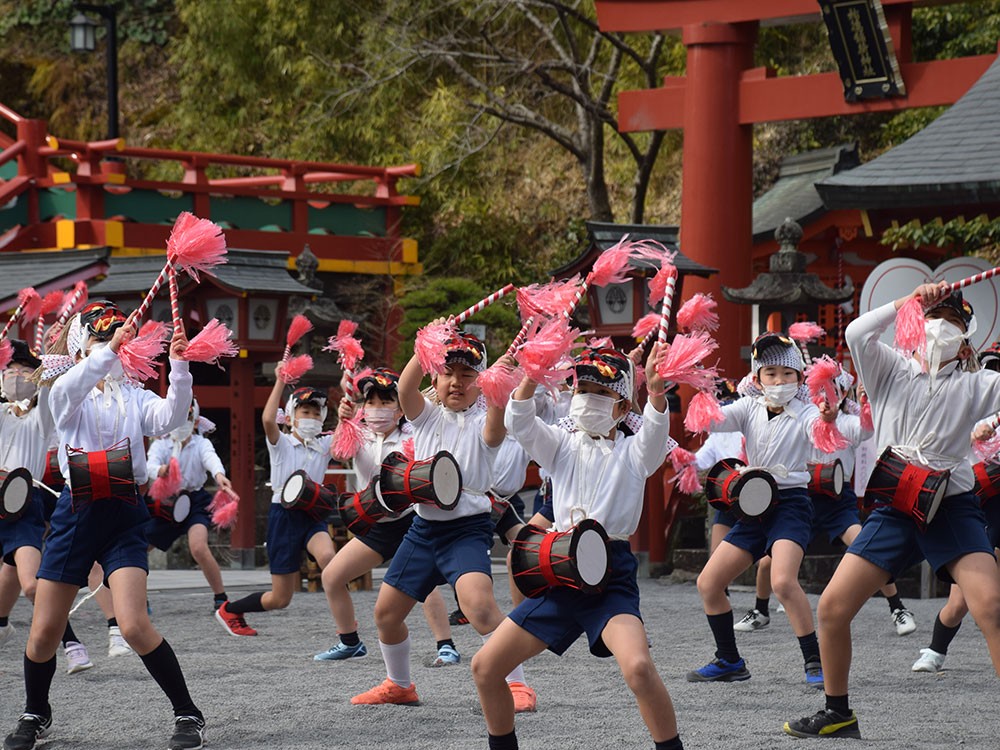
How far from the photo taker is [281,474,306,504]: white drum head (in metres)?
9.88

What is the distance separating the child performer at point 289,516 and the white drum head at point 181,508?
2.28ft

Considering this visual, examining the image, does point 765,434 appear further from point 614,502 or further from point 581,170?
point 581,170

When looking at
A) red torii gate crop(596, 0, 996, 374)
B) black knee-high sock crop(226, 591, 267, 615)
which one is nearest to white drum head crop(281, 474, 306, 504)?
black knee-high sock crop(226, 591, 267, 615)

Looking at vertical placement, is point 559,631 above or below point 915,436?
below

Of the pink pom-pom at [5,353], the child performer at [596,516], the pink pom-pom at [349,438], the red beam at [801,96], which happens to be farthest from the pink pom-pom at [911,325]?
the red beam at [801,96]

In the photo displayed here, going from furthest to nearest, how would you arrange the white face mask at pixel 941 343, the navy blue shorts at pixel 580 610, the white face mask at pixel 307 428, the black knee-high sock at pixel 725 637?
the white face mask at pixel 307 428 → the black knee-high sock at pixel 725 637 → the white face mask at pixel 941 343 → the navy blue shorts at pixel 580 610

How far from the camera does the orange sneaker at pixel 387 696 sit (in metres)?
7.40

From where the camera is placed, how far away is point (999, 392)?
642 cm

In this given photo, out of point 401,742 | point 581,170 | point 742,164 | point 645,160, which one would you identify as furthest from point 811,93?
point 401,742

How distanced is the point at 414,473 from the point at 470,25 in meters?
16.4

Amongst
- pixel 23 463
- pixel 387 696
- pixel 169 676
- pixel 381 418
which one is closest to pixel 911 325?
pixel 387 696

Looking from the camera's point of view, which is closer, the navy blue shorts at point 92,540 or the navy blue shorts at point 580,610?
the navy blue shorts at point 580,610

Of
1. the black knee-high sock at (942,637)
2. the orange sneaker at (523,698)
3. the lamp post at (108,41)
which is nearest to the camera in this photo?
the orange sneaker at (523,698)

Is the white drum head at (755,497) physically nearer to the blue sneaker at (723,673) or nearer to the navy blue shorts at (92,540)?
the blue sneaker at (723,673)
